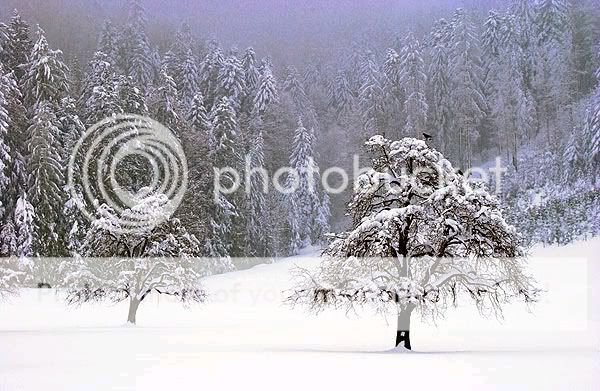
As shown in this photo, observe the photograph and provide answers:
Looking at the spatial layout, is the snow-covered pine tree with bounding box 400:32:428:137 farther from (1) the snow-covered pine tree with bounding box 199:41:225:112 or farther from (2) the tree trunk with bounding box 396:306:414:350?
(2) the tree trunk with bounding box 396:306:414:350

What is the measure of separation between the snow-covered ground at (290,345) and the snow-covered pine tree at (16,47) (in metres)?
19.7

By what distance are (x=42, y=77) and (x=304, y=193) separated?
27.3m

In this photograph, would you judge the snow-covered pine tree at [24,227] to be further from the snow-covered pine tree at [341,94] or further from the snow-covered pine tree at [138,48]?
the snow-covered pine tree at [341,94]

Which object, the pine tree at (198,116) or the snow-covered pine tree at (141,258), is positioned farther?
the pine tree at (198,116)

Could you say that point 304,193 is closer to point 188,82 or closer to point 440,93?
point 188,82

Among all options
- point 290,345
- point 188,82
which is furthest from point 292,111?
point 290,345

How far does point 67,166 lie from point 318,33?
6269 centimetres

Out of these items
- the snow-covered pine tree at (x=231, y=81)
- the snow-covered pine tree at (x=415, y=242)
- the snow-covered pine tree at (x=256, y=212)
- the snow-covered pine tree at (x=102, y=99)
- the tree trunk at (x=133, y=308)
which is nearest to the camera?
the snow-covered pine tree at (x=415, y=242)

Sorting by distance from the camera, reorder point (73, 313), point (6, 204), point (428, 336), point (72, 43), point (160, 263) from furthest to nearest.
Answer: point (72, 43) < point (6, 204) < point (73, 313) < point (160, 263) < point (428, 336)

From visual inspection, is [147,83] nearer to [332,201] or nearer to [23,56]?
[23,56]

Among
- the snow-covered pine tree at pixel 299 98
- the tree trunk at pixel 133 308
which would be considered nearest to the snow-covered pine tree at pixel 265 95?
the snow-covered pine tree at pixel 299 98

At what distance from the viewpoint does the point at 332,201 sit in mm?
73438

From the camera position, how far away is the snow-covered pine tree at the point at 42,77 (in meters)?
47.9

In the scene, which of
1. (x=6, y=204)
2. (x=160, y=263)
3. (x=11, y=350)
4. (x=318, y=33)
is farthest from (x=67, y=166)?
(x=318, y=33)
